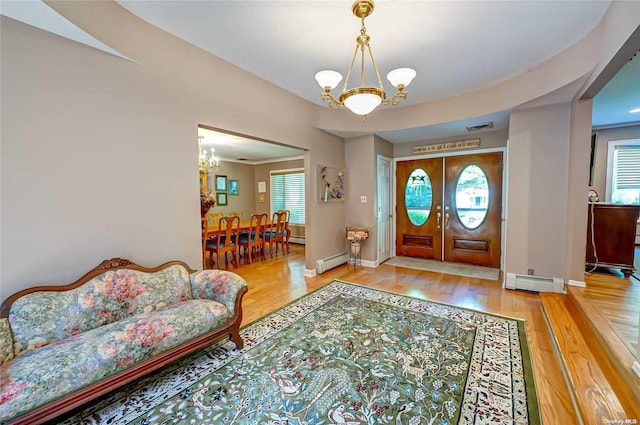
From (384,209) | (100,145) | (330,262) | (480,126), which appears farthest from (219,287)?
(480,126)

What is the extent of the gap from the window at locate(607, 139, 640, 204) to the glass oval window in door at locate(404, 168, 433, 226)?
3469mm

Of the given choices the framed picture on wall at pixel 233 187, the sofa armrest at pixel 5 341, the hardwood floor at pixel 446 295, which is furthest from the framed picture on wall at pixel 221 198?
the sofa armrest at pixel 5 341

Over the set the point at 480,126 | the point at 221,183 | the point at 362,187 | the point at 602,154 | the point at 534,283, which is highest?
the point at 480,126

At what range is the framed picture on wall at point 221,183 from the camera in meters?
7.30

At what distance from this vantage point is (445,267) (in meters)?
4.67

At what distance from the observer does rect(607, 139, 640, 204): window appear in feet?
15.5

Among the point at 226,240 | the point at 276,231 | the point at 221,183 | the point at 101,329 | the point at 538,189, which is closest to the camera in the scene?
the point at 101,329

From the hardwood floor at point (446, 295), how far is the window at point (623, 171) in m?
3.56

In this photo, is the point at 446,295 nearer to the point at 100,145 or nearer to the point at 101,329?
the point at 101,329

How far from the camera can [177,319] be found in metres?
1.91

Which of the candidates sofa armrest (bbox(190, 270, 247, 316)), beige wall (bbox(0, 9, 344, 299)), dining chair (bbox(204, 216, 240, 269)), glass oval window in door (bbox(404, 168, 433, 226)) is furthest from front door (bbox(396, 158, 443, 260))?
sofa armrest (bbox(190, 270, 247, 316))

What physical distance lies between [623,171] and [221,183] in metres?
9.14

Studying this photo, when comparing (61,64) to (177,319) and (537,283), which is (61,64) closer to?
(177,319)

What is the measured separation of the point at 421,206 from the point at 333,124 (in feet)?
8.25
